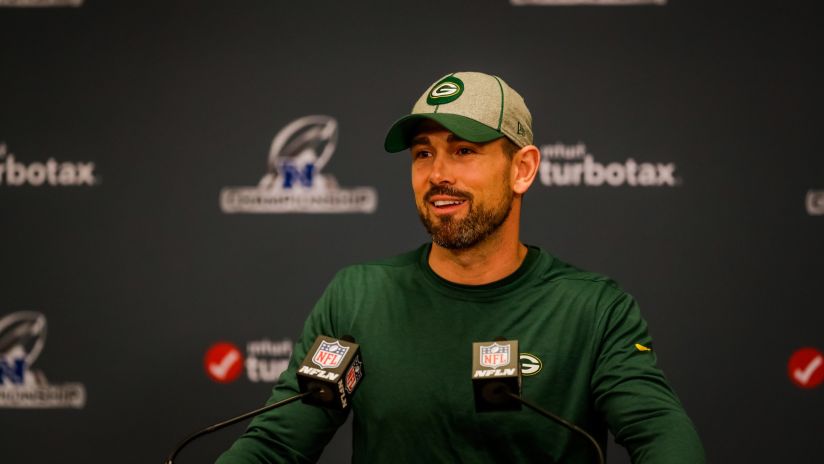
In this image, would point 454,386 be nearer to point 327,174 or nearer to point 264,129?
point 327,174

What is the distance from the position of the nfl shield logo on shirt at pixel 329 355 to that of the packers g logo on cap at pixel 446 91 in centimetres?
51

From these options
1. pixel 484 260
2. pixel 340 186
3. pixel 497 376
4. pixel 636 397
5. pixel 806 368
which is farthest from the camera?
pixel 340 186

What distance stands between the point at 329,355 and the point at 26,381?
5.62 feet

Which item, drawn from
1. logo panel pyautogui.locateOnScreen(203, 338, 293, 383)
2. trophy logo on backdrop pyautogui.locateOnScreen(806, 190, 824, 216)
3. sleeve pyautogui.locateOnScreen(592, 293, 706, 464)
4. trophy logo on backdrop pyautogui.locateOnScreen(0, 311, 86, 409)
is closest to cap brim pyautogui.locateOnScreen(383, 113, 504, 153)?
sleeve pyautogui.locateOnScreen(592, 293, 706, 464)

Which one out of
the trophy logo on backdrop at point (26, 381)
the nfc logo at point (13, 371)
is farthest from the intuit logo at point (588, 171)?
the nfc logo at point (13, 371)

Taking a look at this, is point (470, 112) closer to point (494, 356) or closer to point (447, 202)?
point (447, 202)

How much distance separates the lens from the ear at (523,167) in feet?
4.89

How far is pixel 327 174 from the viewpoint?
93.3 inches

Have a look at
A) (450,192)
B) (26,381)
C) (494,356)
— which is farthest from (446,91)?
(26,381)

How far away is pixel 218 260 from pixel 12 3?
106 cm

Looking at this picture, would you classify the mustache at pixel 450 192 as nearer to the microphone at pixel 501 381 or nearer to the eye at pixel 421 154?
the eye at pixel 421 154

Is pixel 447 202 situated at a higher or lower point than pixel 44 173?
lower

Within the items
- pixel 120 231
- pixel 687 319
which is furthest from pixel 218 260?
pixel 687 319

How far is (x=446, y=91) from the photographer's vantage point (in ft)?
4.69
